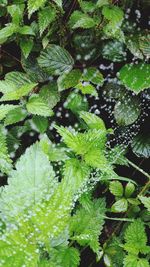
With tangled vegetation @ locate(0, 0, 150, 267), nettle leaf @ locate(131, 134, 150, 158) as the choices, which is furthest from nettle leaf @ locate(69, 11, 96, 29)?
nettle leaf @ locate(131, 134, 150, 158)

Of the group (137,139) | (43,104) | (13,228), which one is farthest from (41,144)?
(137,139)

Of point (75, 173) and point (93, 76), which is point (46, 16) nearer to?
point (93, 76)

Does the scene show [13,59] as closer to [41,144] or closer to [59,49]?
[59,49]

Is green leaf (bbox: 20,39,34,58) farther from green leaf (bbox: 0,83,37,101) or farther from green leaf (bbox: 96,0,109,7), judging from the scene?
green leaf (bbox: 96,0,109,7)

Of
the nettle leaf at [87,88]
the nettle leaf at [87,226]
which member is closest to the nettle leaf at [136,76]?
the nettle leaf at [87,88]

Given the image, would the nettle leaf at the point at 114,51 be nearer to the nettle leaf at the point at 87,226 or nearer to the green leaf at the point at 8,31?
the green leaf at the point at 8,31
